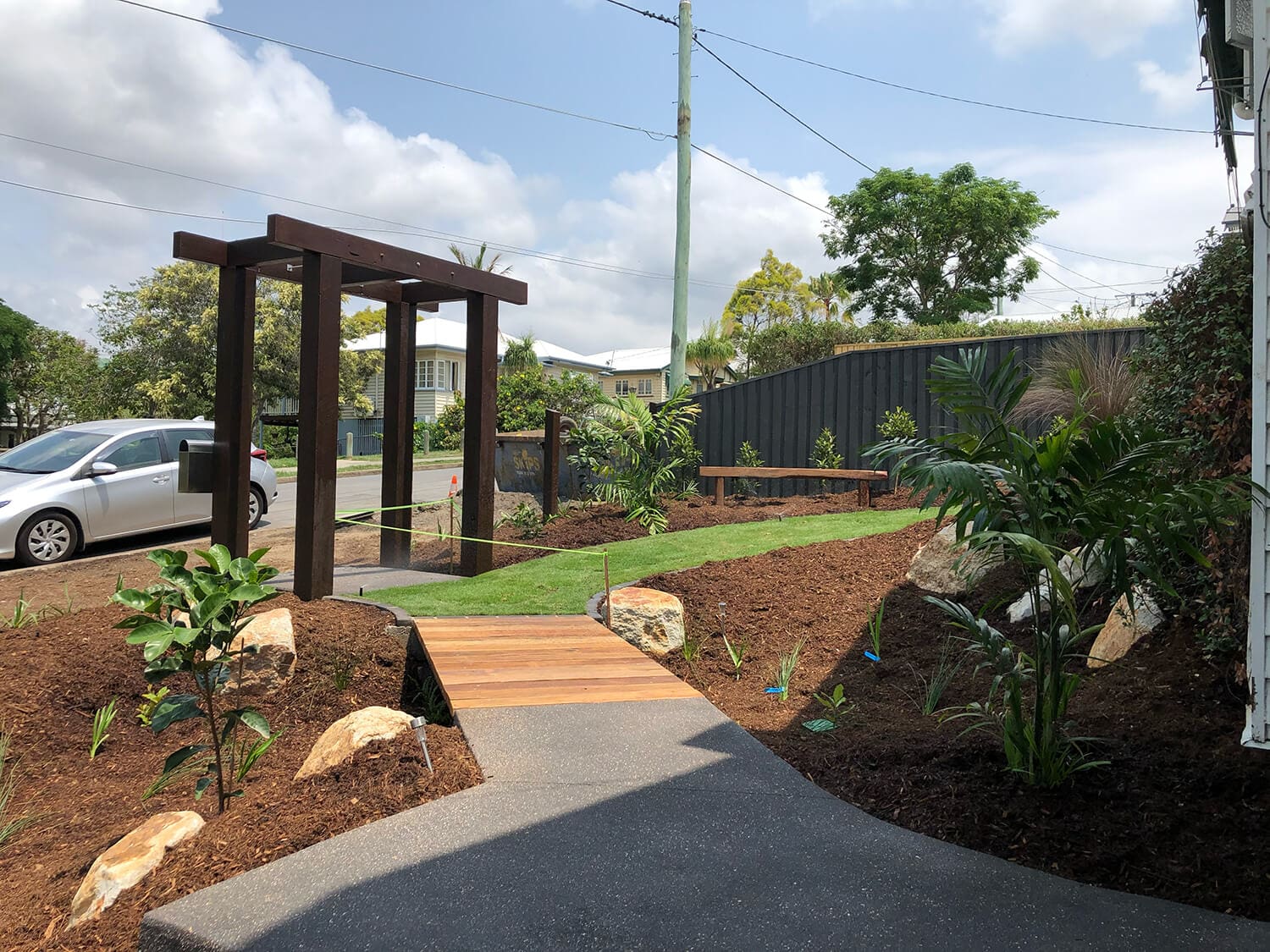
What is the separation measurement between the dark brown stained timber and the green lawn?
2464 millimetres

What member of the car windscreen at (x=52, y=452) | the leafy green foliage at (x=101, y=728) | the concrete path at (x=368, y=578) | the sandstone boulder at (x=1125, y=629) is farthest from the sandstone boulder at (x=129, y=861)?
the car windscreen at (x=52, y=452)

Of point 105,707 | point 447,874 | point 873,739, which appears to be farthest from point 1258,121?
point 105,707

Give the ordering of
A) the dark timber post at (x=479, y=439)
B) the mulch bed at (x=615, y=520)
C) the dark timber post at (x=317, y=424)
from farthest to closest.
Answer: the mulch bed at (x=615, y=520), the dark timber post at (x=479, y=439), the dark timber post at (x=317, y=424)

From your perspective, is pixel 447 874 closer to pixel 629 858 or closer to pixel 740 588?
pixel 629 858

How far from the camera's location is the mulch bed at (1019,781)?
2736 mm

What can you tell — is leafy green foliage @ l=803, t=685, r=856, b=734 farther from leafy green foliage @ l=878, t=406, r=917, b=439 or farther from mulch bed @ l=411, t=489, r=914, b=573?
leafy green foliage @ l=878, t=406, r=917, b=439

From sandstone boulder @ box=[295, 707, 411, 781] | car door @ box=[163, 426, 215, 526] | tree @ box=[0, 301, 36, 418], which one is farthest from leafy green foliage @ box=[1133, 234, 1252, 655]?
tree @ box=[0, 301, 36, 418]

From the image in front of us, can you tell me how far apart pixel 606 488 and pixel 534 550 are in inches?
85.1

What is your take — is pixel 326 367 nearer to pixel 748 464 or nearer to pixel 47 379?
pixel 748 464

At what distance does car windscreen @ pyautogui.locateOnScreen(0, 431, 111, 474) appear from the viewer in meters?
8.95

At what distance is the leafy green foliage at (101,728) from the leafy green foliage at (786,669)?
11.2ft

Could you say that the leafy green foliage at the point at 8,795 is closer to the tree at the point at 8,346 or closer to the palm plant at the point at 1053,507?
the palm plant at the point at 1053,507

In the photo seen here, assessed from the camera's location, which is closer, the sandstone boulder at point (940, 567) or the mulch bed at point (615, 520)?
the sandstone boulder at point (940, 567)

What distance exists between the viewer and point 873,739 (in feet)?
12.6
